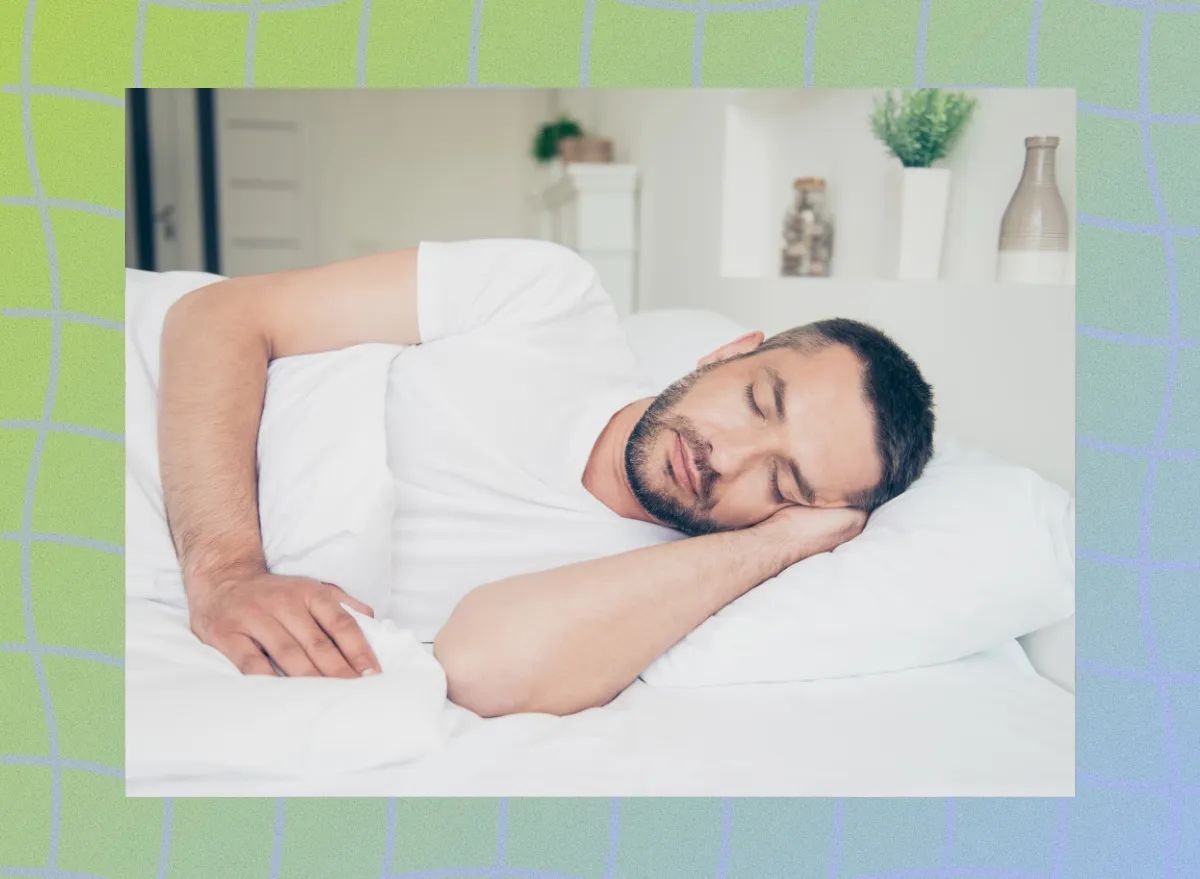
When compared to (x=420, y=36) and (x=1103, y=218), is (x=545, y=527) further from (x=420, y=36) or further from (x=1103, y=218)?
(x=1103, y=218)

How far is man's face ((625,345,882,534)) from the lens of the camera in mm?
1373

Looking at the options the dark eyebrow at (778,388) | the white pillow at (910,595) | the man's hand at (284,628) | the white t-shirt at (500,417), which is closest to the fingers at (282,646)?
the man's hand at (284,628)

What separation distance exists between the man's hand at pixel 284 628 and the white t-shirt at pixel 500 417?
0.10 metres

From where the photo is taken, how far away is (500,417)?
143cm

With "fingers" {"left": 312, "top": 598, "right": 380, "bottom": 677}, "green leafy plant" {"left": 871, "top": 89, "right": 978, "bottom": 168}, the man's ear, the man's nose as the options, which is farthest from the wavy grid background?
the man's nose

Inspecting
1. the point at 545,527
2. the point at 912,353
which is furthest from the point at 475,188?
the point at 912,353

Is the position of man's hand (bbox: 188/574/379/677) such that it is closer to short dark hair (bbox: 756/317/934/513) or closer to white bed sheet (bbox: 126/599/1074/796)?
white bed sheet (bbox: 126/599/1074/796)

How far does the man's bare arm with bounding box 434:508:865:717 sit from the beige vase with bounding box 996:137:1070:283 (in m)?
0.45

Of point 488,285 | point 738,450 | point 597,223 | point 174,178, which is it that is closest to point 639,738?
point 738,450

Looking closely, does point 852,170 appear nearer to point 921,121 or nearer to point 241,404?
point 921,121

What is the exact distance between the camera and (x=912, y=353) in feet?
4.64

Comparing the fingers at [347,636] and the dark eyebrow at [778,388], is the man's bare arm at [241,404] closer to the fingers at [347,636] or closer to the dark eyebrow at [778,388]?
the fingers at [347,636]

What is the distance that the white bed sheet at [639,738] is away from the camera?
1232mm

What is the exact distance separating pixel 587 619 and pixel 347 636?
0.29 m
